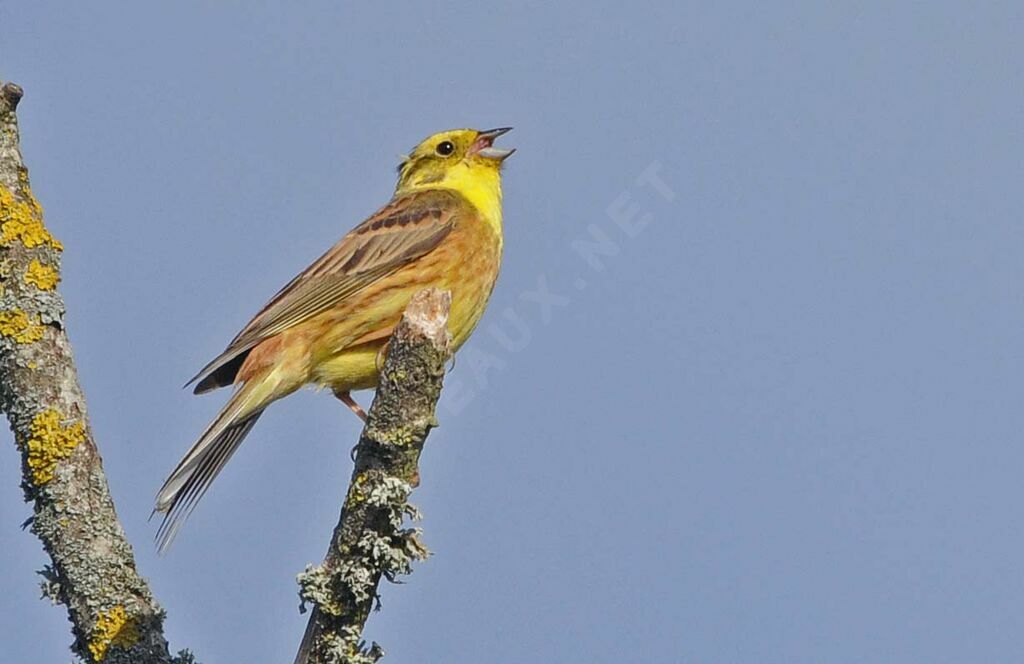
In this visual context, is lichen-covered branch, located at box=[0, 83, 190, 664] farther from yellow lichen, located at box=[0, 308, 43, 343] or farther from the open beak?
the open beak

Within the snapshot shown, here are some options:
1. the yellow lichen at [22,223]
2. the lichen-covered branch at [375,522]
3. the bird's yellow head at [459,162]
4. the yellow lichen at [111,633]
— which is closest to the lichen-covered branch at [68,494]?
the yellow lichen at [111,633]

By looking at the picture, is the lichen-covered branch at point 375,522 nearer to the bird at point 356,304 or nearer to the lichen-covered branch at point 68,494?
the lichen-covered branch at point 68,494

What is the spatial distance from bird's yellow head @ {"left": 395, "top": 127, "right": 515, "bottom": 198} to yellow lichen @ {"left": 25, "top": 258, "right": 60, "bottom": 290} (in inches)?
145

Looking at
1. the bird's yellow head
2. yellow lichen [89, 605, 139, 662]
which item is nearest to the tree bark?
yellow lichen [89, 605, 139, 662]

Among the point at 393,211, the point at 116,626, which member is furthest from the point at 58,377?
the point at 393,211

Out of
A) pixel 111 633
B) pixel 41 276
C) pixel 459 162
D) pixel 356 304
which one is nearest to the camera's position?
pixel 111 633

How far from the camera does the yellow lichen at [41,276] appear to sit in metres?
4.25

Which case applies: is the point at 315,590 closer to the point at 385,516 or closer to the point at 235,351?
the point at 385,516

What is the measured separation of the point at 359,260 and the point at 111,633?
11.6 feet

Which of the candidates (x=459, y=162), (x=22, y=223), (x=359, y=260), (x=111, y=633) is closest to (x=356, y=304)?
(x=359, y=260)

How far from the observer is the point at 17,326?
4.11 m

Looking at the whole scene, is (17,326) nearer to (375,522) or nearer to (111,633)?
(111,633)

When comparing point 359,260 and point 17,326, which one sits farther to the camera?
point 359,260

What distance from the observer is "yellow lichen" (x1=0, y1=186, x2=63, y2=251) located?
4.33 m
